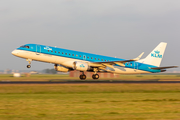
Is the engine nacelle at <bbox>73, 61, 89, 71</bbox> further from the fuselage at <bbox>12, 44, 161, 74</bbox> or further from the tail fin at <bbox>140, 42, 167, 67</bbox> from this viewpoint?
the tail fin at <bbox>140, 42, 167, 67</bbox>

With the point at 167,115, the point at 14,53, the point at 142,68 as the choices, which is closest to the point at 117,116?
the point at 167,115

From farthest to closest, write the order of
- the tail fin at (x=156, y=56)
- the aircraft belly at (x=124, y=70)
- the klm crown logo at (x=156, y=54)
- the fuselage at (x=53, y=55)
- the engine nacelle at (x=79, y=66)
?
the klm crown logo at (x=156, y=54), the tail fin at (x=156, y=56), the aircraft belly at (x=124, y=70), the engine nacelle at (x=79, y=66), the fuselage at (x=53, y=55)

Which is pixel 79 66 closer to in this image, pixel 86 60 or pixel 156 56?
pixel 86 60

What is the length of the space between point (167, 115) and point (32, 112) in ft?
21.4

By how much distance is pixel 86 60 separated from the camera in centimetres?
4434

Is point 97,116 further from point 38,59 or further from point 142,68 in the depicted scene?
point 142,68

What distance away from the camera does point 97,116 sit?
38.0 ft

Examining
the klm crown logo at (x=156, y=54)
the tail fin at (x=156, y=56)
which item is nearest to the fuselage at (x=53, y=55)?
the tail fin at (x=156, y=56)

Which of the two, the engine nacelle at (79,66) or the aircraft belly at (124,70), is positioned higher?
the engine nacelle at (79,66)

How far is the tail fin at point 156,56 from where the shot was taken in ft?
161

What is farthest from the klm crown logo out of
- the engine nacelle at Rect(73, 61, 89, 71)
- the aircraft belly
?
the engine nacelle at Rect(73, 61, 89, 71)

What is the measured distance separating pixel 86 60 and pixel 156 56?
14.4m

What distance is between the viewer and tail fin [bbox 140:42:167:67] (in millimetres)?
49000

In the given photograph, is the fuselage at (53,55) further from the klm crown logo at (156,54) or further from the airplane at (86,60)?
the klm crown logo at (156,54)
